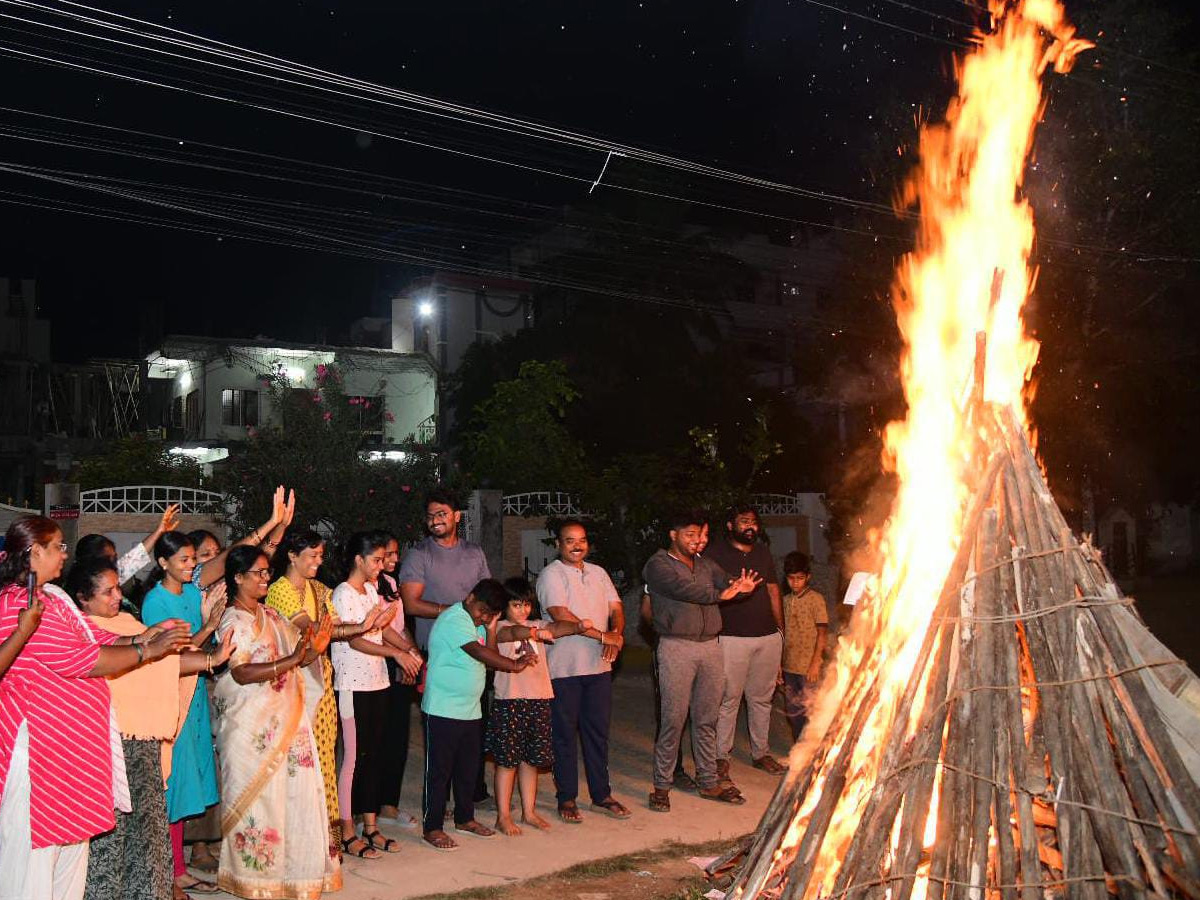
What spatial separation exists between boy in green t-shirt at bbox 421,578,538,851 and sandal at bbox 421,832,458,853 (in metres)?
0.02

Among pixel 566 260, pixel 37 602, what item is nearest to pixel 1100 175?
pixel 566 260

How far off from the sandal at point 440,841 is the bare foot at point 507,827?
0.37 m

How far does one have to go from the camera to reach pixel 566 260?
29219 millimetres

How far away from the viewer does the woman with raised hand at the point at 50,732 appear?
15.0 feet

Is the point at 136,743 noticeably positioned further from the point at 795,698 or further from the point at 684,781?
the point at 795,698

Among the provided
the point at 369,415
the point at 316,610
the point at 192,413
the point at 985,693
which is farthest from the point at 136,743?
the point at 192,413

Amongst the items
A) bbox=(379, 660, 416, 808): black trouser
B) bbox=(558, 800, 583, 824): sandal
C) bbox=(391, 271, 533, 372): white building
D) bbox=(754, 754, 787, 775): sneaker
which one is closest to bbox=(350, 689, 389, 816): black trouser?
bbox=(379, 660, 416, 808): black trouser

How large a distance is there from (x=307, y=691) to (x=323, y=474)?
9.17 metres

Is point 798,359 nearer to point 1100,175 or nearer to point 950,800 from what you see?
point 1100,175

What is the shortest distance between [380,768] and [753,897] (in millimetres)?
2902

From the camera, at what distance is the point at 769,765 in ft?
29.6

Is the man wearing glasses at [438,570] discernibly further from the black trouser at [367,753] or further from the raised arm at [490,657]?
the black trouser at [367,753]

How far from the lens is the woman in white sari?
18.9 feet

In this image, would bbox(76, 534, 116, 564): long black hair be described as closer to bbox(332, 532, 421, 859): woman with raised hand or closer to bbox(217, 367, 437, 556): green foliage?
bbox(332, 532, 421, 859): woman with raised hand
